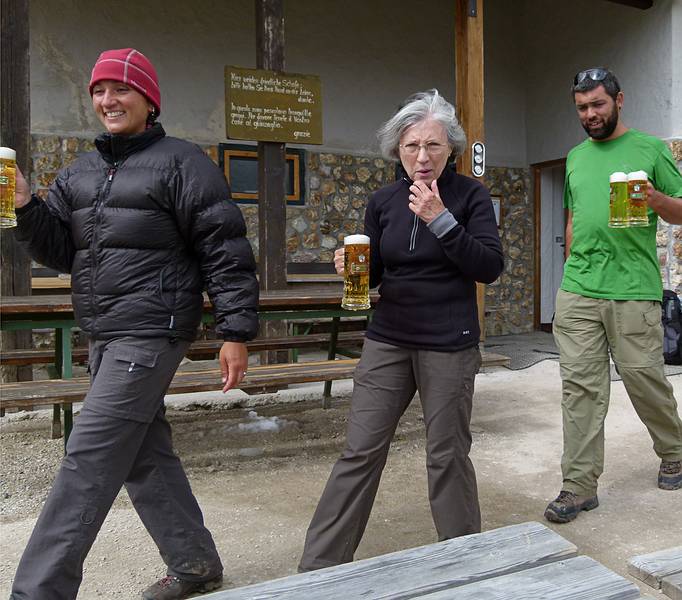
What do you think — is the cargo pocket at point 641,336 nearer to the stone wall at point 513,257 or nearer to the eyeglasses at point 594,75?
the eyeglasses at point 594,75

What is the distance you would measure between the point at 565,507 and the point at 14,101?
14.8 feet

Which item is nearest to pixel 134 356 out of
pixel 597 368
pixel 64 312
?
Result: pixel 64 312

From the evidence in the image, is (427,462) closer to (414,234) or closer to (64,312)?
(414,234)

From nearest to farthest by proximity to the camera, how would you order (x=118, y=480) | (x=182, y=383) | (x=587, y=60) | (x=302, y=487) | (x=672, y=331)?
(x=118, y=480), (x=302, y=487), (x=182, y=383), (x=672, y=331), (x=587, y=60)

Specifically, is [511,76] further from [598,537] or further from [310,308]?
[598,537]

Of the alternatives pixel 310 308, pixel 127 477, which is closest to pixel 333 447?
pixel 310 308

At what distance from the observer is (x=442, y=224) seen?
232 centimetres

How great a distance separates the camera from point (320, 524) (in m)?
2.50

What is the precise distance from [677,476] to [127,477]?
2.75 metres

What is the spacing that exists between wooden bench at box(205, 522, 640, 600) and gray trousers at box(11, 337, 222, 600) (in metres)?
0.89

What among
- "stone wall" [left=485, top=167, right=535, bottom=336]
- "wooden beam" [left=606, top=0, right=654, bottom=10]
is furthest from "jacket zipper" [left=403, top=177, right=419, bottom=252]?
"stone wall" [left=485, top=167, right=535, bottom=336]

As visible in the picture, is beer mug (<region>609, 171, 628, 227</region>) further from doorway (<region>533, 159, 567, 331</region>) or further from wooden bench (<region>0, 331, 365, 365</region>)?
doorway (<region>533, 159, 567, 331</region>)

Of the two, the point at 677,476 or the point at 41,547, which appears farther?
the point at 677,476

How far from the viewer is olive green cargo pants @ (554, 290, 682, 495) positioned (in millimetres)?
3396
